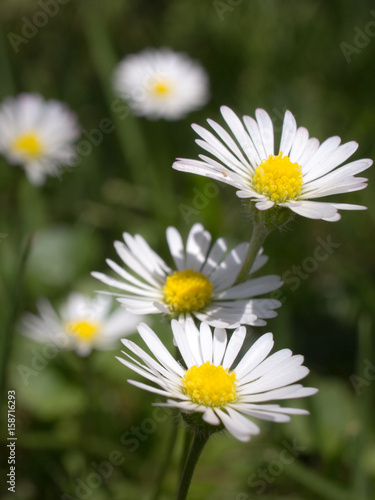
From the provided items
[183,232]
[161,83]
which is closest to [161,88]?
[161,83]

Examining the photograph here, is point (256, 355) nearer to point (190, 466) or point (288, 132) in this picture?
point (190, 466)

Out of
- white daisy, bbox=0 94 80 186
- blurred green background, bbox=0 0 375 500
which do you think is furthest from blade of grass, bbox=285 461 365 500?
white daisy, bbox=0 94 80 186

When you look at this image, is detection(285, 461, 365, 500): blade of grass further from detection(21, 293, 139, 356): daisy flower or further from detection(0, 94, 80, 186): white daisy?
detection(0, 94, 80, 186): white daisy

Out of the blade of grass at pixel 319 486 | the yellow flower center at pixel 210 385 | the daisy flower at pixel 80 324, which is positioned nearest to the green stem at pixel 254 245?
the yellow flower center at pixel 210 385

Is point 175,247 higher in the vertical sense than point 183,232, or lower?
lower

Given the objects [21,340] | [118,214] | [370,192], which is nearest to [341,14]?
[370,192]

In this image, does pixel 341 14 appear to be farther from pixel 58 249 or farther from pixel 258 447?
pixel 258 447
